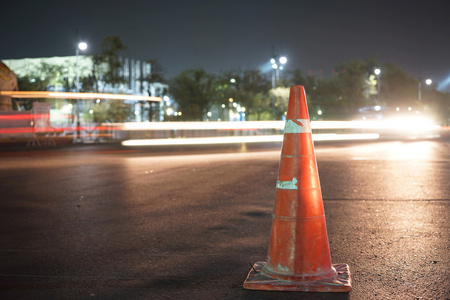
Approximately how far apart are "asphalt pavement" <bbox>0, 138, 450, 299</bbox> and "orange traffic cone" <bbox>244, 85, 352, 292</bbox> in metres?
0.13

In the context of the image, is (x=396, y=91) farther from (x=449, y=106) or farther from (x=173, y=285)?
(x=173, y=285)

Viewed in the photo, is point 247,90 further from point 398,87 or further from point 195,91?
point 398,87

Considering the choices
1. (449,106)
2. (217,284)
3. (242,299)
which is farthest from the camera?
(449,106)

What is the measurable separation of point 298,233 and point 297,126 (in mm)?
873

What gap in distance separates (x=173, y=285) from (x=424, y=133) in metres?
38.7

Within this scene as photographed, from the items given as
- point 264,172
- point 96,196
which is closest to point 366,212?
point 96,196

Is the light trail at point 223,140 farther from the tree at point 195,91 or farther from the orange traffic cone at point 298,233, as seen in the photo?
the tree at point 195,91

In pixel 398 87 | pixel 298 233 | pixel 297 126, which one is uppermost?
pixel 398 87

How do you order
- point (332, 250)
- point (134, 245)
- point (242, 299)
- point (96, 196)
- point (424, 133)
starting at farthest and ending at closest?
Answer: point (424, 133) < point (96, 196) < point (134, 245) < point (332, 250) < point (242, 299)

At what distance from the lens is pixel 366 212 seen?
23.6ft

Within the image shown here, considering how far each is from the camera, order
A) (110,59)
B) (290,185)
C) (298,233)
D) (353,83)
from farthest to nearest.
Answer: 1. (353,83)
2. (110,59)
3. (290,185)
4. (298,233)

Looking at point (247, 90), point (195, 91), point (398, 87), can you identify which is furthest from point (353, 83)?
point (398, 87)

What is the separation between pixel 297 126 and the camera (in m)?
4.46

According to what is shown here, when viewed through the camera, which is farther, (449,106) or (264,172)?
(449,106)
